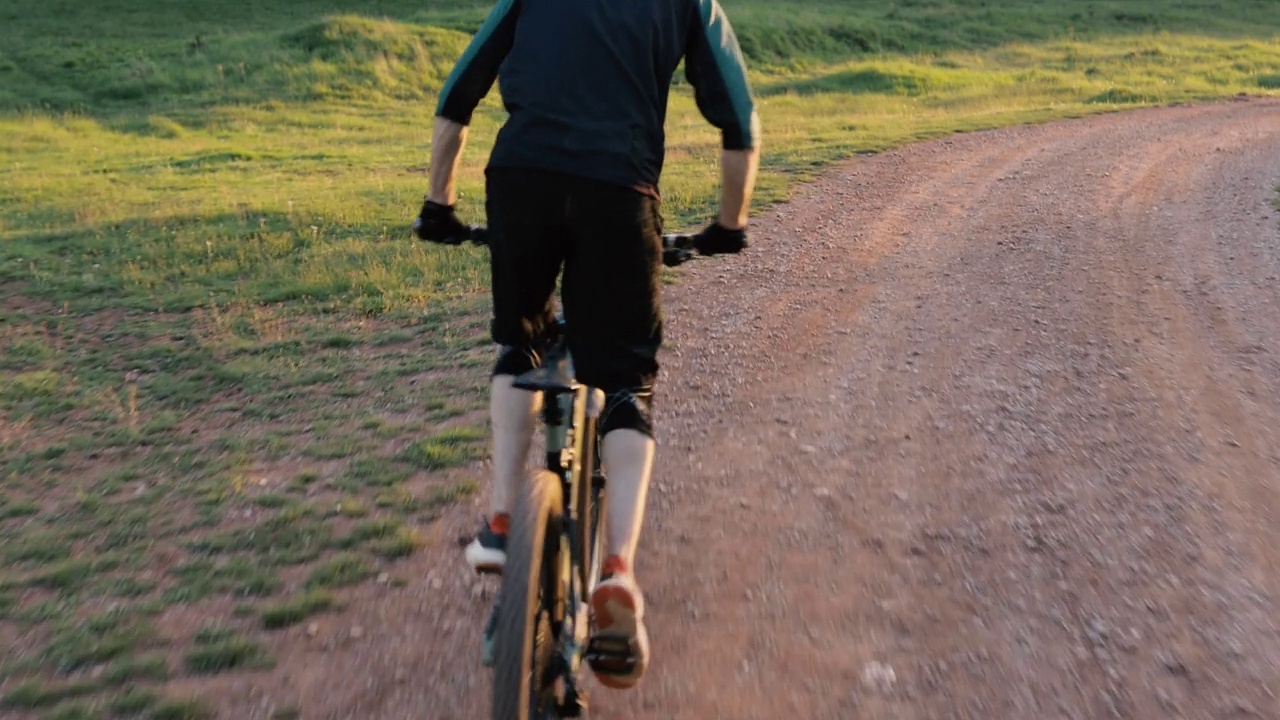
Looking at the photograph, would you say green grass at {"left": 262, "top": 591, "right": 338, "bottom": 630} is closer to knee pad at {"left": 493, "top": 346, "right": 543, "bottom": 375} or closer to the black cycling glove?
knee pad at {"left": 493, "top": 346, "right": 543, "bottom": 375}

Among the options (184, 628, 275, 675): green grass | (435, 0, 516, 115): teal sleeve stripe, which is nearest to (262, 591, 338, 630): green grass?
(184, 628, 275, 675): green grass

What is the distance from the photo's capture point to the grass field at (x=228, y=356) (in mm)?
3582

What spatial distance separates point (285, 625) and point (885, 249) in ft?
20.8

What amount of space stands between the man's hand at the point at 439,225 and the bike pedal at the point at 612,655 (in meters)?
1.08

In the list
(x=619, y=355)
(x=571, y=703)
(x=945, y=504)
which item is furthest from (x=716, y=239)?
(x=945, y=504)

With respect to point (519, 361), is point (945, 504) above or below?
below

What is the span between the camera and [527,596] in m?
2.19

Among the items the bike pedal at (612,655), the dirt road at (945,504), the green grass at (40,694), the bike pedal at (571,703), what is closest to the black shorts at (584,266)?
the bike pedal at (612,655)

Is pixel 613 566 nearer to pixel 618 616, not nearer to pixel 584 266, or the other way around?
pixel 618 616

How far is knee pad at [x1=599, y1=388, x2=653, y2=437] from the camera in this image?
8.98 ft

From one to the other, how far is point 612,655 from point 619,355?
0.70 metres

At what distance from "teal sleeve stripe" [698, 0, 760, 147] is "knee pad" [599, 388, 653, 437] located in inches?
26.5

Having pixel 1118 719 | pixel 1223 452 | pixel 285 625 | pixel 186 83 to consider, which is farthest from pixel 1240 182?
pixel 186 83

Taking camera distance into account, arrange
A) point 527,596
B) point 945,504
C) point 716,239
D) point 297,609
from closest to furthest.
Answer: point 527,596
point 716,239
point 297,609
point 945,504
